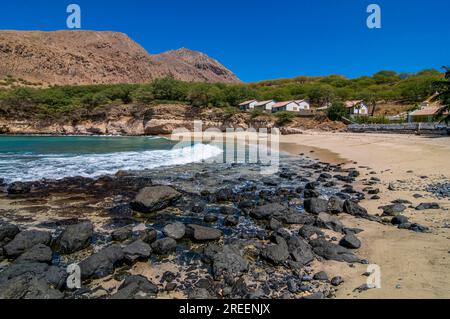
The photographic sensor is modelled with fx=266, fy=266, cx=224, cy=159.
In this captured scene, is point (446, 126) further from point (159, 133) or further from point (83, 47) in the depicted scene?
point (83, 47)

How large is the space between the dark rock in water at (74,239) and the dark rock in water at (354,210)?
747 cm

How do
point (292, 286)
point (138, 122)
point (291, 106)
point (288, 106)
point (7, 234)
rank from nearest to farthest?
1. point (292, 286)
2. point (7, 234)
3. point (138, 122)
4. point (288, 106)
5. point (291, 106)

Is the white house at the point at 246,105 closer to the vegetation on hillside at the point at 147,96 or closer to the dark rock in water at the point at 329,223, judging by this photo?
the vegetation on hillside at the point at 147,96

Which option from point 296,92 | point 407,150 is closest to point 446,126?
point 407,150

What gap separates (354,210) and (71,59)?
142 metres

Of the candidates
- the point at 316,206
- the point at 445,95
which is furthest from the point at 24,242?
the point at 445,95

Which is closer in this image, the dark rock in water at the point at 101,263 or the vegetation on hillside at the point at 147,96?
the dark rock in water at the point at 101,263

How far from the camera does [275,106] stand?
223 feet

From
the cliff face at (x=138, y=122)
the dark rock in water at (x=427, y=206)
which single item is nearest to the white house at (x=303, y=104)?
the cliff face at (x=138, y=122)

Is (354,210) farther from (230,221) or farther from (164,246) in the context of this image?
(164,246)

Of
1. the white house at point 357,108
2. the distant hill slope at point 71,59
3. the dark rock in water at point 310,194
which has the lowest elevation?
the dark rock in water at point 310,194

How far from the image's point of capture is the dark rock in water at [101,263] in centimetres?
505

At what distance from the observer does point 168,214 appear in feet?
28.9
